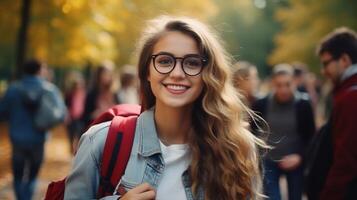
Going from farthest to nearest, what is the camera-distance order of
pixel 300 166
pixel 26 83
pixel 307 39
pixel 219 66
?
pixel 307 39, pixel 26 83, pixel 300 166, pixel 219 66

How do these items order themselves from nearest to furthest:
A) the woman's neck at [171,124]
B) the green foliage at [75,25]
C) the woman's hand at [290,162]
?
the woman's neck at [171,124] → the woman's hand at [290,162] → the green foliage at [75,25]

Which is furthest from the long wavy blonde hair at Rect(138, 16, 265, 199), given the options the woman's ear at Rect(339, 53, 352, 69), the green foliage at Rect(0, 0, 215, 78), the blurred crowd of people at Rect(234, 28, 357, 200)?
the green foliage at Rect(0, 0, 215, 78)

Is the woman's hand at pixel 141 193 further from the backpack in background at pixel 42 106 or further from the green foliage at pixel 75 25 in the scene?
the green foliage at pixel 75 25

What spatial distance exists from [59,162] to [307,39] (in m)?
22.8

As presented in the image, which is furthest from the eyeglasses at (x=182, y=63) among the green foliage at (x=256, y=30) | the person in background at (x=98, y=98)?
the green foliage at (x=256, y=30)

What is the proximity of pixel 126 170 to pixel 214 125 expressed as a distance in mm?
538

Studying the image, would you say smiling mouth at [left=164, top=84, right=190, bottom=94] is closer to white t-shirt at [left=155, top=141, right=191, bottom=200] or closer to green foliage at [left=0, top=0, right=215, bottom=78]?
white t-shirt at [left=155, top=141, right=191, bottom=200]

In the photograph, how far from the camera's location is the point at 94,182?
2355 mm

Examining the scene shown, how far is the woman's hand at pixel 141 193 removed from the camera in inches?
89.1

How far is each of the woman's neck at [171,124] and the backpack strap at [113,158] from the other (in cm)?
23

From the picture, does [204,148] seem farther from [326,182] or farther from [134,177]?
[326,182]

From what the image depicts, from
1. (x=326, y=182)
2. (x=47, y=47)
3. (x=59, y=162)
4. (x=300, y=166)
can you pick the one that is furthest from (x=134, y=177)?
(x=47, y=47)

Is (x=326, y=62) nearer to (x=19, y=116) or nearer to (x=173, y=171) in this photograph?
(x=173, y=171)

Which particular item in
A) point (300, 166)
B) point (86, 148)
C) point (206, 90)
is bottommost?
point (300, 166)
